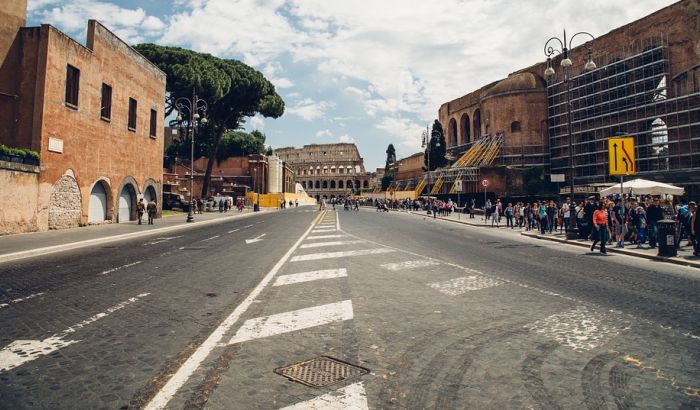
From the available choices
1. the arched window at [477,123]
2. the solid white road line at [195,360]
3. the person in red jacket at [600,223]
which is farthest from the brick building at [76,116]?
the arched window at [477,123]

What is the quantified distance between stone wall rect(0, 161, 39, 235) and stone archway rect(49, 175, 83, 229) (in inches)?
43.1

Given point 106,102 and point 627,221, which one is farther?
point 106,102

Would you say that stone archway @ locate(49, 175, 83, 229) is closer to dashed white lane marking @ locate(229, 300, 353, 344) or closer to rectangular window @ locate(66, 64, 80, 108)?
rectangular window @ locate(66, 64, 80, 108)

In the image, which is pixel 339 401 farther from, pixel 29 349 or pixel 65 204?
pixel 65 204

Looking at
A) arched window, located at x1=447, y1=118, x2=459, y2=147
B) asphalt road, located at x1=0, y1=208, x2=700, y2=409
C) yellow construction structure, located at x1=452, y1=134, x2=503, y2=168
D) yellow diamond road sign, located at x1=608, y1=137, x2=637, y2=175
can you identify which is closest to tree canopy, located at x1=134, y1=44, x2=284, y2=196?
yellow construction structure, located at x1=452, y1=134, x2=503, y2=168

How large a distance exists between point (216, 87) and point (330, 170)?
96.9 meters

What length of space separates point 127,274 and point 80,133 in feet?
53.4

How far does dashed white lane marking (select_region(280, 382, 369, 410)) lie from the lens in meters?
2.82

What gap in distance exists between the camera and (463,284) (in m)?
7.18

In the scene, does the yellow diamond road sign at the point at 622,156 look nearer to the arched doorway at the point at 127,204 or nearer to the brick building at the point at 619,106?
the brick building at the point at 619,106

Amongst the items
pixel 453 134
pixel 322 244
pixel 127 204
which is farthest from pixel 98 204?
pixel 453 134

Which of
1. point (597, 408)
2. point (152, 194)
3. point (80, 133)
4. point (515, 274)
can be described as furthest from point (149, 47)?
point (597, 408)

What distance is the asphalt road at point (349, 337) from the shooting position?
3.03m

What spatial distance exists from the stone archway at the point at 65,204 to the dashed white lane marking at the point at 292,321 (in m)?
18.3
